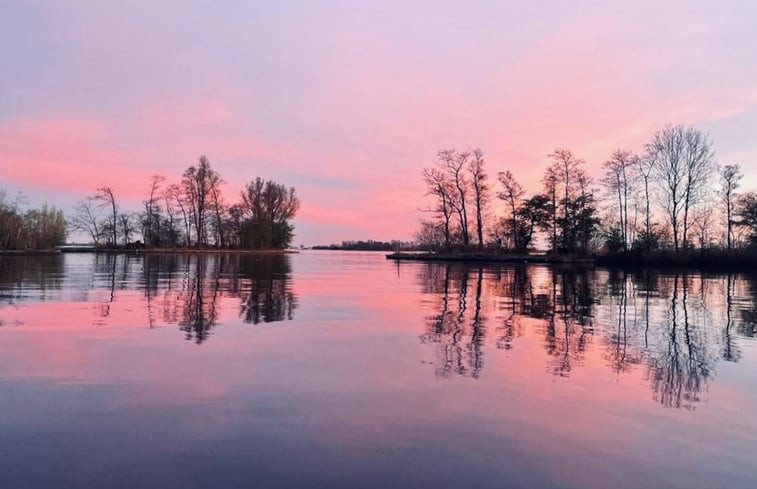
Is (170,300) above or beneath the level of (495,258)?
beneath

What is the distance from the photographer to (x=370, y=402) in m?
6.08

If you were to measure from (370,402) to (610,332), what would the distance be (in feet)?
23.7

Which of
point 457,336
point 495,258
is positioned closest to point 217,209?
point 495,258

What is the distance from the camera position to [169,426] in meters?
5.13

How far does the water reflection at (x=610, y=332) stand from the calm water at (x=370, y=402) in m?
0.07

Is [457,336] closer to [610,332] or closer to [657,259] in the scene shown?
[610,332]

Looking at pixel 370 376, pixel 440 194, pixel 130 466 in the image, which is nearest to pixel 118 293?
pixel 370 376

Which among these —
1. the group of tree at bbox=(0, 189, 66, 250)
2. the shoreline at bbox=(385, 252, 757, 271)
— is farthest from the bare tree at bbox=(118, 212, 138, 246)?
the shoreline at bbox=(385, 252, 757, 271)

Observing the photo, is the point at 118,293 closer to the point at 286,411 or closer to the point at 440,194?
the point at 286,411

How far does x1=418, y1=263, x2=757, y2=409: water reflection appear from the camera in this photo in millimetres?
7918

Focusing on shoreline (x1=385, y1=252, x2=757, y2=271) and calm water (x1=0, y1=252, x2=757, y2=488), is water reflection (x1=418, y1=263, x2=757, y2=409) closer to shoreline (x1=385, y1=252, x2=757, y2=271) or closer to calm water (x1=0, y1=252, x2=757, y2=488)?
calm water (x1=0, y1=252, x2=757, y2=488)

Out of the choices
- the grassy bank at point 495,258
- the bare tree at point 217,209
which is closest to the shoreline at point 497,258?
the grassy bank at point 495,258

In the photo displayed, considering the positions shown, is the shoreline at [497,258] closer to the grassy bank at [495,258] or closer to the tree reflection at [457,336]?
the grassy bank at [495,258]

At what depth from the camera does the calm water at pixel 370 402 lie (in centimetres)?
429
